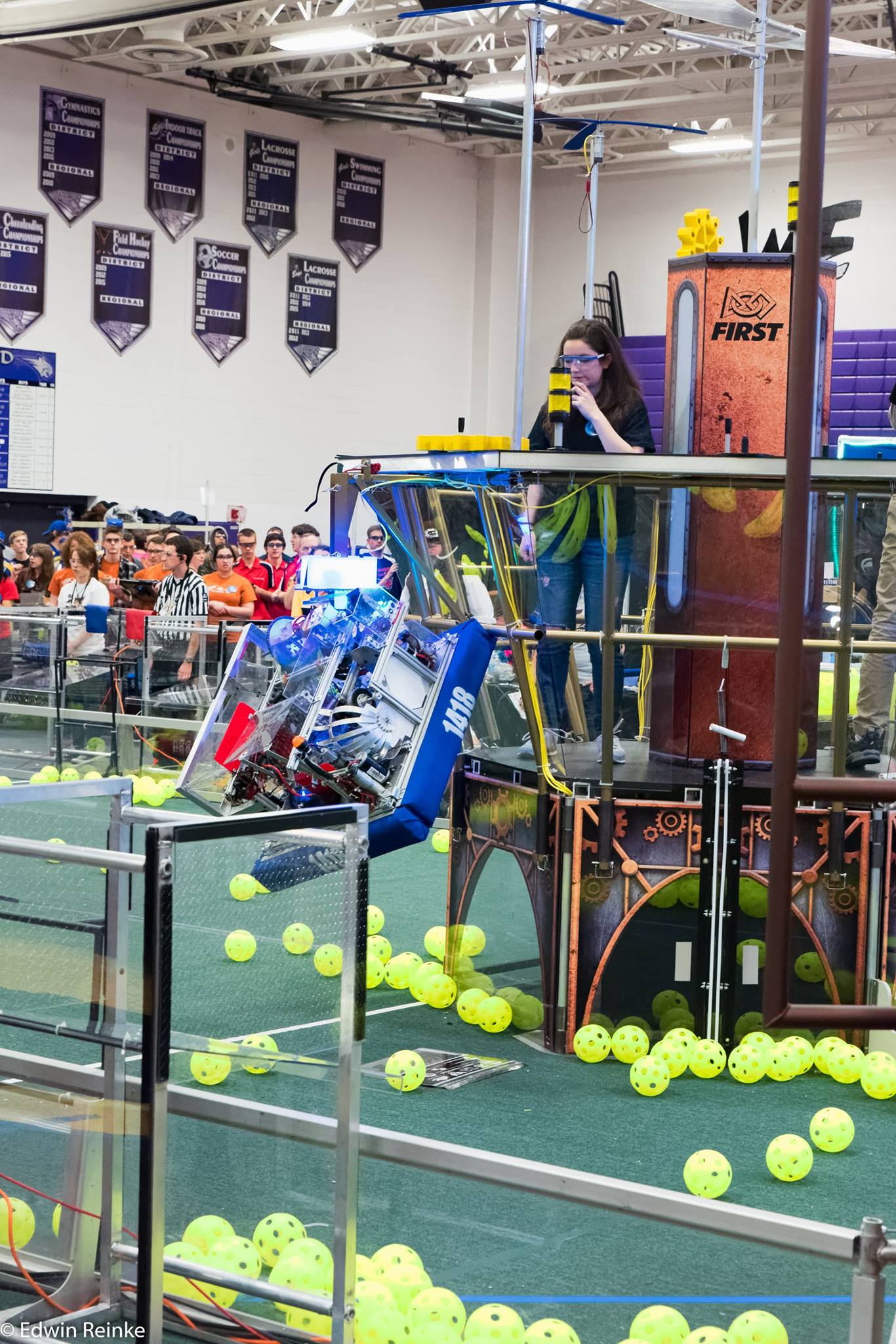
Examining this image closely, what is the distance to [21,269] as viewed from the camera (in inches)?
752

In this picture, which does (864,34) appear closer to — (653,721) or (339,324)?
(339,324)

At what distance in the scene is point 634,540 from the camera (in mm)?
5402

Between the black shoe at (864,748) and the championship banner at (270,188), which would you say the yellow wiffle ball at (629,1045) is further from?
the championship banner at (270,188)

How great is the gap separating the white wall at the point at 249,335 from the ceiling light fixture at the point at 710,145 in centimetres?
366

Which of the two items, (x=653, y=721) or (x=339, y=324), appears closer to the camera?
(x=653, y=721)

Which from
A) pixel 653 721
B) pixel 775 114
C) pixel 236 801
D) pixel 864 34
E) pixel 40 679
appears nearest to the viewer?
pixel 236 801

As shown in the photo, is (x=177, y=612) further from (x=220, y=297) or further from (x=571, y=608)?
(x=220, y=297)

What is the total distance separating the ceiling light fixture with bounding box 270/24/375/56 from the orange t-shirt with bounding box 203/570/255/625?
9.05 m

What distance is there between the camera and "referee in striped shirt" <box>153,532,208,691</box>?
1053 centimetres

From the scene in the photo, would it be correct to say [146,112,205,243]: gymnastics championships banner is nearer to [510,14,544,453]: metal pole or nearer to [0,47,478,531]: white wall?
[0,47,478,531]: white wall

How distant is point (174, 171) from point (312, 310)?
2.75 meters

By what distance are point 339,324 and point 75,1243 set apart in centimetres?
2050

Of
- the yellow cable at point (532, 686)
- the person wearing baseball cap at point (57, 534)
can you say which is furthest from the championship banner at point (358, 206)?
the yellow cable at point (532, 686)

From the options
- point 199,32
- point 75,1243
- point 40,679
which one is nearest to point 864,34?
point 199,32
